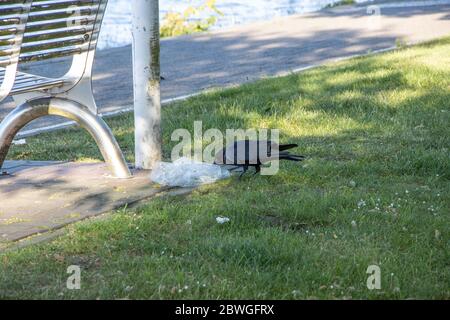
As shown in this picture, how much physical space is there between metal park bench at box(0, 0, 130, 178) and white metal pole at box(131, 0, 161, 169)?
24 cm

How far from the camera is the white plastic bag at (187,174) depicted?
4828 millimetres

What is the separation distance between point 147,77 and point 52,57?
1.89 feet

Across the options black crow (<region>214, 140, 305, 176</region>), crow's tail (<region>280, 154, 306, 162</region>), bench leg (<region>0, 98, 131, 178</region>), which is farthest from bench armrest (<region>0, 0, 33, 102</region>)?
crow's tail (<region>280, 154, 306, 162</region>)

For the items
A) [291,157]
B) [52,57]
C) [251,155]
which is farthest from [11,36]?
[291,157]

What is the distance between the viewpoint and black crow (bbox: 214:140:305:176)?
4797mm

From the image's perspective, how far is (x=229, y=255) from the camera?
3.58m

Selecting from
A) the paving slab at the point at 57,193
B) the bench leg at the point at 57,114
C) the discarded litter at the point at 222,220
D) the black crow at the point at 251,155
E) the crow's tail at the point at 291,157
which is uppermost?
the bench leg at the point at 57,114

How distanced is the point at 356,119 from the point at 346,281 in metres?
3.15

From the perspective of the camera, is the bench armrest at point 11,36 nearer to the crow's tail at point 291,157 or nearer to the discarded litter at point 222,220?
the discarded litter at point 222,220

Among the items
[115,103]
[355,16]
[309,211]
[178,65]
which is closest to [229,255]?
[309,211]

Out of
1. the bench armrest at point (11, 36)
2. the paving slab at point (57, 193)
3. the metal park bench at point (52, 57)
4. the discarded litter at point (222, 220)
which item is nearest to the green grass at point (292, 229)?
the discarded litter at point (222, 220)

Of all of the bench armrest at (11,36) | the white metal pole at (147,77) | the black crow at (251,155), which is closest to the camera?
the bench armrest at (11,36)

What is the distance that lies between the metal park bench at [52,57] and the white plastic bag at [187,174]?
8.5 inches

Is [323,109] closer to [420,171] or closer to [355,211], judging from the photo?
[420,171]
